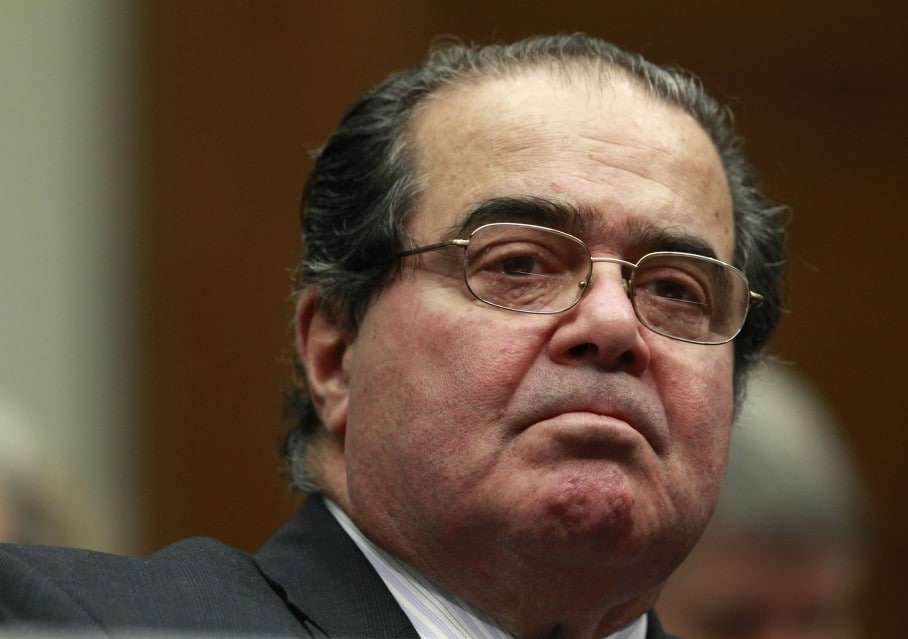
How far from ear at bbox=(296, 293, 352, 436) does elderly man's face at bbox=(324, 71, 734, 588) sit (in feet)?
0.09

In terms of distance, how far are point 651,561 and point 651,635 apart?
370mm

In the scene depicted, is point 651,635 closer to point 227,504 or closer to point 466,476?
point 466,476

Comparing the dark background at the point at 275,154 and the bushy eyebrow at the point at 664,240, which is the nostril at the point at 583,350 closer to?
the bushy eyebrow at the point at 664,240

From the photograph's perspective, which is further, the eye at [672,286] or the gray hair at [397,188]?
the gray hair at [397,188]

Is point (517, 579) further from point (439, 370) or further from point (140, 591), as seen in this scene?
point (140, 591)

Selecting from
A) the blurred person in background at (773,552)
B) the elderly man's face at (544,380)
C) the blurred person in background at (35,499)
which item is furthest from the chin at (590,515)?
the blurred person in background at (35,499)

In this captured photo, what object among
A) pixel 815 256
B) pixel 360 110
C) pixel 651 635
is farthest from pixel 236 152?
pixel 651 635

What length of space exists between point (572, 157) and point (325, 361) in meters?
0.60

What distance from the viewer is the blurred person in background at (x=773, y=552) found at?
3.78 m

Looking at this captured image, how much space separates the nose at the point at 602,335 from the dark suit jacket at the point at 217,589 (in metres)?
0.49

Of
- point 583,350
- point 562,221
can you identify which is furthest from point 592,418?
point 562,221

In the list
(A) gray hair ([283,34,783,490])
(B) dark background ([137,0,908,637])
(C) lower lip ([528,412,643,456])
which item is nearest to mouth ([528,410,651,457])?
(C) lower lip ([528,412,643,456])

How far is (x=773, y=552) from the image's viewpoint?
3.82m

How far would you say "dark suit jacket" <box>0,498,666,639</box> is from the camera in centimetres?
235
